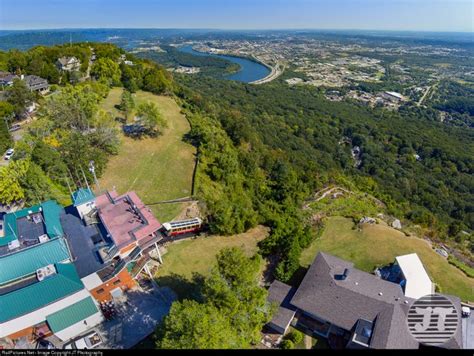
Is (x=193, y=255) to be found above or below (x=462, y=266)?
above

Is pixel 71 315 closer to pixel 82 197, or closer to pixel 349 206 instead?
pixel 82 197

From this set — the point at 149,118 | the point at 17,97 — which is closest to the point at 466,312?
the point at 149,118

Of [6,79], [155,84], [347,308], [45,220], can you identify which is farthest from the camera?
[155,84]

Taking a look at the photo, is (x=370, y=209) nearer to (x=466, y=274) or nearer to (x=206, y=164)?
(x=466, y=274)

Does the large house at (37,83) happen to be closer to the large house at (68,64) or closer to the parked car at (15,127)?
the large house at (68,64)

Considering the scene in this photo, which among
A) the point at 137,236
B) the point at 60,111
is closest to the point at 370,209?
the point at 137,236

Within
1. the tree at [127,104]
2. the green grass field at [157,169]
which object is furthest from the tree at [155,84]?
the green grass field at [157,169]
